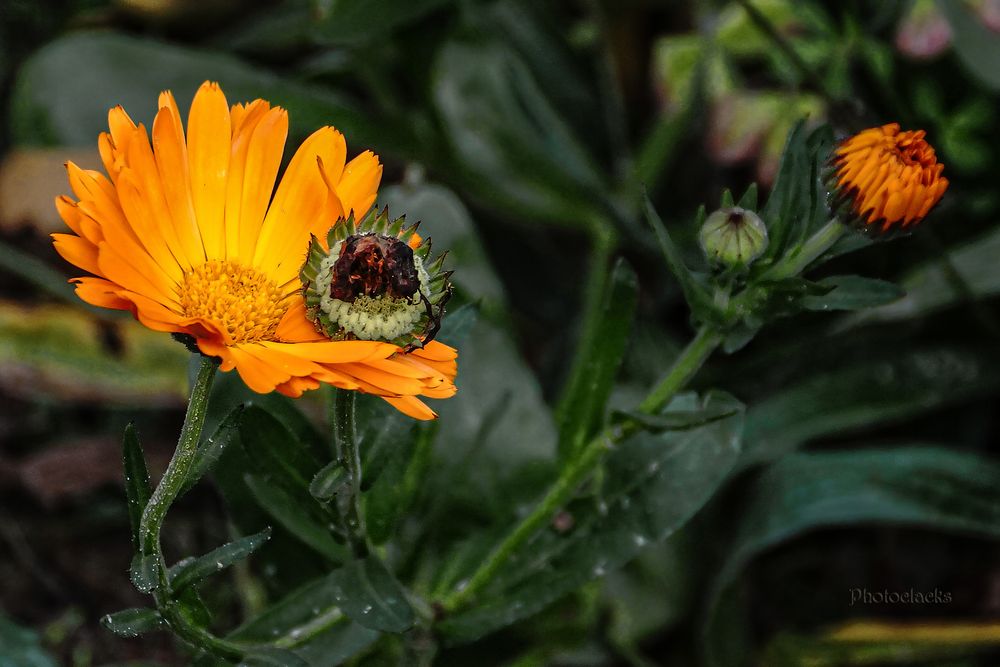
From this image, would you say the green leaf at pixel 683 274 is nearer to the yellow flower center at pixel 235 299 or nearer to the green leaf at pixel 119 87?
the yellow flower center at pixel 235 299

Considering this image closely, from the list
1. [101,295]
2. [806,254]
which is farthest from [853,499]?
[101,295]

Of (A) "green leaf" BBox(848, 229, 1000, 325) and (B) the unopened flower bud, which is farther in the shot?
(A) "green leaf" BBox(848, 229, 1000, 325)

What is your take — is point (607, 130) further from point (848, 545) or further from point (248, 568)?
point (248, 568)

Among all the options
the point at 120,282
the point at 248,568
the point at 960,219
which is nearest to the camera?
the point at 120,282

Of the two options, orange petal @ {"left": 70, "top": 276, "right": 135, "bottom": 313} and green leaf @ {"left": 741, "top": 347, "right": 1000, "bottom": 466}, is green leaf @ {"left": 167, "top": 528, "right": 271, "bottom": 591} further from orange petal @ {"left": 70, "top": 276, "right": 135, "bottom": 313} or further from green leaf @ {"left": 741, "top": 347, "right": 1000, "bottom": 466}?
green leaf @ {"left": 741, "top": 347, "right": 1000, "bottom": 466}

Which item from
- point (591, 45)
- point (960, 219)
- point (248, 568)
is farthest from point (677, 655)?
point (591, 45)

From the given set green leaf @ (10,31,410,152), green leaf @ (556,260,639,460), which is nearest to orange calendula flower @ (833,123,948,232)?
green leaf @ (556,260,639,460)

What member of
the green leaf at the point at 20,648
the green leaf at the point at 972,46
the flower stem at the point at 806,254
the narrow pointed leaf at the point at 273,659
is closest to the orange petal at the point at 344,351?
the narrow pointed leaf at the point at 273,659
